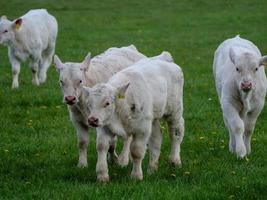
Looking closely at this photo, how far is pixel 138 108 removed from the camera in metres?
8.30

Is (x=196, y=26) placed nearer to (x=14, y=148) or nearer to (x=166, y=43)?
(x=166, y=43)

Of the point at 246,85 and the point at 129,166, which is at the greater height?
the point at 246,85

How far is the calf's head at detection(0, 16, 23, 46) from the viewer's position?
16.9 m

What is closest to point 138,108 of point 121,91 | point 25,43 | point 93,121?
point 121,91

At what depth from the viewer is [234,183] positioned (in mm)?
8133

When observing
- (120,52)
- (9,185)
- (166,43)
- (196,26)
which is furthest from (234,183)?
(196,26)

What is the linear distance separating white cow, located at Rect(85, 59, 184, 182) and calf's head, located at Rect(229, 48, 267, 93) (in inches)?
34.8

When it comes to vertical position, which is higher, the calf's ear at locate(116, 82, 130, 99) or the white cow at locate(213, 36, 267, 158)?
the calf's ear at locate(116, 82, 130, 99)

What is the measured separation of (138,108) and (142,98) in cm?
17

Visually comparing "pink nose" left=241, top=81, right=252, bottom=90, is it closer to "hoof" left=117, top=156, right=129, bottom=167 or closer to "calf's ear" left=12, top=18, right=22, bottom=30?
"hoof" left=117, top=156, right=129, bottom=167

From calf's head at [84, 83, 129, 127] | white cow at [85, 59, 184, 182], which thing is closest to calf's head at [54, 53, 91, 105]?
white cow at [85, 59, 184, 182]

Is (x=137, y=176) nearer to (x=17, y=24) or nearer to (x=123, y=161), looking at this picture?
(x=123, y=161)

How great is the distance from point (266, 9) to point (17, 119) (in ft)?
84.1

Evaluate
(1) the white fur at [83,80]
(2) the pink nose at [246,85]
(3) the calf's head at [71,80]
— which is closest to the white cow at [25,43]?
(1) the white fur at [83,80]
